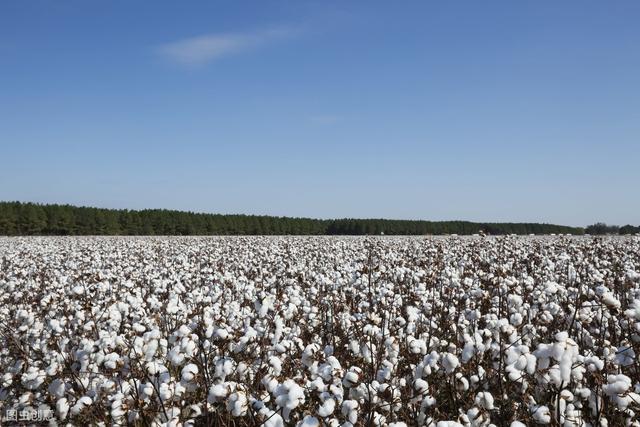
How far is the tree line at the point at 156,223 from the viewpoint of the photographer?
62969 millimetres

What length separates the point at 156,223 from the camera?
2906 inches

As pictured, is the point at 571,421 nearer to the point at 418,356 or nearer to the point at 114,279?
the point at 418,356

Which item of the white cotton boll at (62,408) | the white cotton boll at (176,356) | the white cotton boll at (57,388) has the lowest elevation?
the white cotton boll at (62,408)

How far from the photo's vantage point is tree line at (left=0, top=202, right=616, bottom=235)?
63.0 meters

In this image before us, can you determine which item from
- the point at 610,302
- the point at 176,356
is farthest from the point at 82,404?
the point at 610,302

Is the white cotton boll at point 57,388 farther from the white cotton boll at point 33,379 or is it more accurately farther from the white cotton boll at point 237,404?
the white cotton boll at point 237,404

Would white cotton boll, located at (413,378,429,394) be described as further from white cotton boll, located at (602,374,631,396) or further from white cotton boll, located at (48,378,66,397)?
white cotton boll, located at (48,378,66,397)

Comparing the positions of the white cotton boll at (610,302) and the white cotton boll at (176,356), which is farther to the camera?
the white cotton boll at (176,356)

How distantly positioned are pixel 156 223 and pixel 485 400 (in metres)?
74.3

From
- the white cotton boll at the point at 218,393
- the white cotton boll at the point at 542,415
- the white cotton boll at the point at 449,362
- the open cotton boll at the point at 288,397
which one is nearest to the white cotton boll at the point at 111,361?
the white cotton boll at the point at 218,393

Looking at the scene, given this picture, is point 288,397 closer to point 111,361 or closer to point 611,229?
point 111,361

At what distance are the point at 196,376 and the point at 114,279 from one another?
7.61 metres

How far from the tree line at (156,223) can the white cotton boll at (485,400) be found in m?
68.2

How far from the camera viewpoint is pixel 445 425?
3.00 meters
